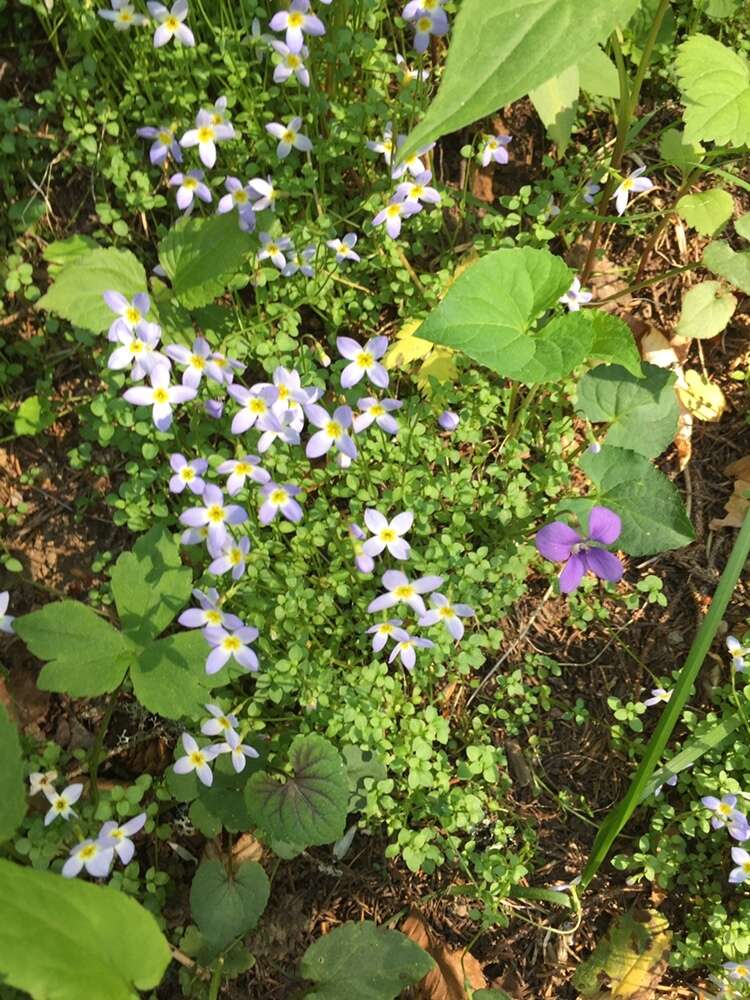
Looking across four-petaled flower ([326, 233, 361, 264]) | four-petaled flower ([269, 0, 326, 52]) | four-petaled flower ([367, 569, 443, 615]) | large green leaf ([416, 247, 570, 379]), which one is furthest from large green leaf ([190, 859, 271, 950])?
four-petaled flower ([269, 0, 326, 52])

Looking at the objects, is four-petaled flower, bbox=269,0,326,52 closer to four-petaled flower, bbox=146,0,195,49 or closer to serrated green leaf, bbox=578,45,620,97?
four-petaled flower, bbox=146,0,195,49

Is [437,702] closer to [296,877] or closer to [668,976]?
[296,877]

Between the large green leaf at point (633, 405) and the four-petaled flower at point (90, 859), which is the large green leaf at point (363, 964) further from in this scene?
the large green leaf at point (633, 405)

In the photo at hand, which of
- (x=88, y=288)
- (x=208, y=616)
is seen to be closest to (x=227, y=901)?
(x=208, y=616)

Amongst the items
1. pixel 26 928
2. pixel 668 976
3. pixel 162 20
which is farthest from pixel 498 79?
pixel 668 976

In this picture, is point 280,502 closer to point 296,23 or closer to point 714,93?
point 296,23

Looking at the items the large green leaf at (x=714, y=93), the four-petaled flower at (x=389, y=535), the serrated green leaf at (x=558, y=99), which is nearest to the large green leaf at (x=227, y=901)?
the four-petaled flower at (x=389, y=535)

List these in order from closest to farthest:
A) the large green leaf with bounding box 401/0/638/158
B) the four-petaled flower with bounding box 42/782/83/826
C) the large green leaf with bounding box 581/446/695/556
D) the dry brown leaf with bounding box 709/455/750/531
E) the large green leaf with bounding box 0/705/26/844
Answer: the large green leaf with bounding box 401/0/638/158 → the large green leaf with bounding box 0/705/26/844 → the four-petaled flower with bounding box 42/782/83/826 → the large green leaf with bounding box 581/446/695/556 → the dry brown leaf with bounding box 709/455/750/531
